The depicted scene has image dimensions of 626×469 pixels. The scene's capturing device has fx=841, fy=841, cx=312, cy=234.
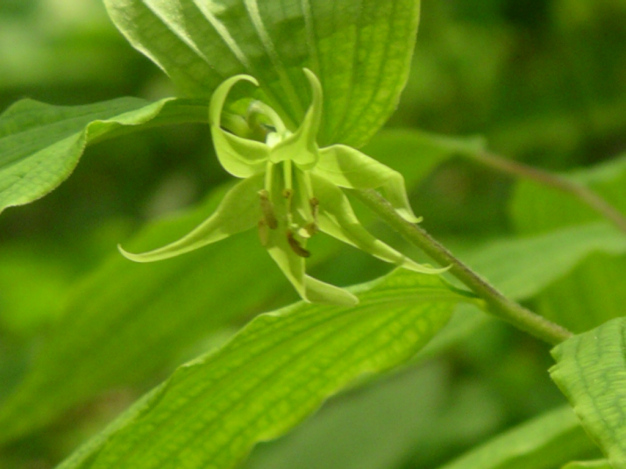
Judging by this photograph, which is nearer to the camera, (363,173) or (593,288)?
(363,173)

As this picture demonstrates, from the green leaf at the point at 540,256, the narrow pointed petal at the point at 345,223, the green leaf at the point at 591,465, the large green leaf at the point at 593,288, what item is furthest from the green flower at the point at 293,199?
the large green leaf at the point at 593,288

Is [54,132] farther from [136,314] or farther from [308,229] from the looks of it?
[136,314]

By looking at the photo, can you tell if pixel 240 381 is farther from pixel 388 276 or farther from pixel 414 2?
pixel 414 2

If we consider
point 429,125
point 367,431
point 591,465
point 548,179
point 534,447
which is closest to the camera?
point 591,465

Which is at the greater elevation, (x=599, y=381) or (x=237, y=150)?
(x=237, y=150)

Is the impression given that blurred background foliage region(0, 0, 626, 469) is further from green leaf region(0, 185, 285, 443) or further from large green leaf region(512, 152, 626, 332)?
green leaf region(0, 185, 285, 443)

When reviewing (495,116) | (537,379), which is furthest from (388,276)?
(495,116)

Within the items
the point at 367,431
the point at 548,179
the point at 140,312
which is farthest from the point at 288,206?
the point at 367,431
